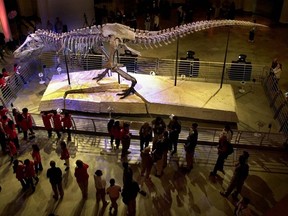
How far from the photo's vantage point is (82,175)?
8.68 metres

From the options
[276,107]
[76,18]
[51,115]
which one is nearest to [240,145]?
[276,107]

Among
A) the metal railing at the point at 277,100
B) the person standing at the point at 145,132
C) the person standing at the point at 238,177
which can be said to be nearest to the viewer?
the person standing at the point at 238,177

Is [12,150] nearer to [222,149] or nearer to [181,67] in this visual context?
[222,149]

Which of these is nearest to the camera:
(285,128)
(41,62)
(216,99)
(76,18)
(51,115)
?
(51,115)

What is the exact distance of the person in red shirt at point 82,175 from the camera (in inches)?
336

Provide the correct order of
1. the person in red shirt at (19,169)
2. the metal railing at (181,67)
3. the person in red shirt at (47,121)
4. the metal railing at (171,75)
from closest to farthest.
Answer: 1. the person in red shirt at (19,169)
2. the person in red shirt at (47,121)
3. the metal railing at (171,75)
4. the metal railing at (181,67)

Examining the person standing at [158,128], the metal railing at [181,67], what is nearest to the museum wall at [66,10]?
the metal railing at [181,67]

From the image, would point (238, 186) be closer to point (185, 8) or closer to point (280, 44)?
point (280, 44)

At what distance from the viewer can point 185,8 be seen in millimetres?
21547

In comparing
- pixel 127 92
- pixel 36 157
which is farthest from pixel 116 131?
pixel 127 92

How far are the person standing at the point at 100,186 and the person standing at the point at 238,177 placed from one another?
3.20 metres

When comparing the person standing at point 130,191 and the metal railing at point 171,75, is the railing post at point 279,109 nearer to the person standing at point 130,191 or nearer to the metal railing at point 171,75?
the metal railing at point 171,75

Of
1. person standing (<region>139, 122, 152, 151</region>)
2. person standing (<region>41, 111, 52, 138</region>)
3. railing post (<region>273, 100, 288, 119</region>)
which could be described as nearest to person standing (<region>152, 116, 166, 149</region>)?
person standing (<region>139, 122, 152, 151</region>)

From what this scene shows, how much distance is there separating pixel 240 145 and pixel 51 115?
6035 millimetres
